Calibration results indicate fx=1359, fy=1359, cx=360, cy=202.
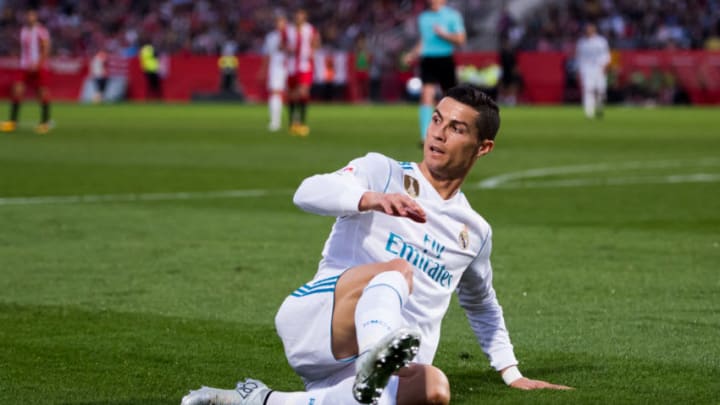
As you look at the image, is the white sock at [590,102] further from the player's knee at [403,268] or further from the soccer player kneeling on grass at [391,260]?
the player's knee at [403,268]

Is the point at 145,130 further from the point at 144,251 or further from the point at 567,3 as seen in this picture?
the point at 567,3

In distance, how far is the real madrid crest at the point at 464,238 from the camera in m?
5.14

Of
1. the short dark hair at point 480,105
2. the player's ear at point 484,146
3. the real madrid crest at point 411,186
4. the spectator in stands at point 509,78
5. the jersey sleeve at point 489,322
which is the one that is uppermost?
the short dark hair at point 480,105

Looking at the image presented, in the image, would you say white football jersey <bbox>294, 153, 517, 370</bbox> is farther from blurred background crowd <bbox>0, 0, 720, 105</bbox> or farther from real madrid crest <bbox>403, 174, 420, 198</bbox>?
blurred background crowd <bbox>0, 0, 720, 105</bbox>

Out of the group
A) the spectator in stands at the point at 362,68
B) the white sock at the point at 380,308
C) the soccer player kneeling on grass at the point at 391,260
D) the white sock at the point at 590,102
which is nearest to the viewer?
Result: the white sock at the point at 380,308

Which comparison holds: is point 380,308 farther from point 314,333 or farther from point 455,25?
point 455,25

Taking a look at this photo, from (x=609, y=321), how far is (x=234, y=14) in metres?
47.9

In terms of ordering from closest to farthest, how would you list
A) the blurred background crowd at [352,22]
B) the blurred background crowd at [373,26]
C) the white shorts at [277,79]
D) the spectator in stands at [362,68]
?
1. the white shorts at [277,79]
2. the blurred background crowd at [373,26]
3. the blurred background crowd at [352,22]
4. the spectator in stands at [362,68]

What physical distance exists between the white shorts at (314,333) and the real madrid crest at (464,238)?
1.65 feet

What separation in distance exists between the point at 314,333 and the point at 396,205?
24.0 inches

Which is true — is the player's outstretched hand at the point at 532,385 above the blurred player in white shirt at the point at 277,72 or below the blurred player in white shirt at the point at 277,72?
above

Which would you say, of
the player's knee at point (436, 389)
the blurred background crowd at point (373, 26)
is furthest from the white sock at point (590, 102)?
the player's knee at point (436, 389)

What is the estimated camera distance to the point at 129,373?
5.81m

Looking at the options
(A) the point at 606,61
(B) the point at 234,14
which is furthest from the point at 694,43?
(B) the point at 234,14
